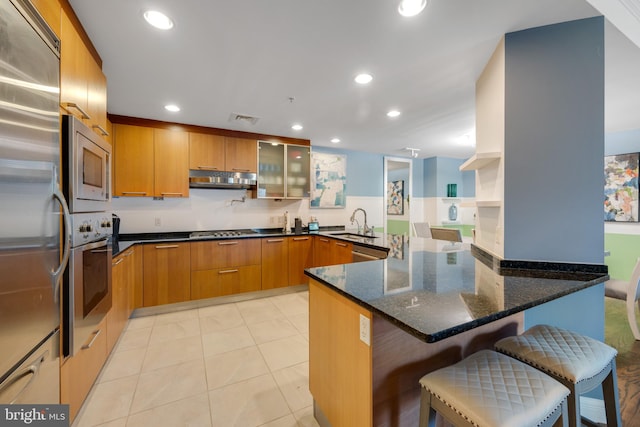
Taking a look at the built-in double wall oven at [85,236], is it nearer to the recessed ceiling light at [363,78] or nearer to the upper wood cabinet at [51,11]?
the upper wood cabinet at [51,11]

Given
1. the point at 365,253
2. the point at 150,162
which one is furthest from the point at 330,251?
the point at 150,162

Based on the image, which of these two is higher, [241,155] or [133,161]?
[241,155]

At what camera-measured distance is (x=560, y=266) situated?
57.6 inches

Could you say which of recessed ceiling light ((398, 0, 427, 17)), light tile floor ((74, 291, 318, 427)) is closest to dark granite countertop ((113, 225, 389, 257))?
light tile floor ((74, 291, 318, 427))

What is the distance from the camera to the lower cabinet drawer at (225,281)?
3137mm

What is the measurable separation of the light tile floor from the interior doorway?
11.5ft

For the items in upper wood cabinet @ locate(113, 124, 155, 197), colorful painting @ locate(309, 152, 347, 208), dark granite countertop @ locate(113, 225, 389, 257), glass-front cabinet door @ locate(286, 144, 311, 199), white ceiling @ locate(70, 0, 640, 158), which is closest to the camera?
white ceiling @ locate(70, 0, 640, 158)

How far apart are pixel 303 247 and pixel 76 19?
308cm

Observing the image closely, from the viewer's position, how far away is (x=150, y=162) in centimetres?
314

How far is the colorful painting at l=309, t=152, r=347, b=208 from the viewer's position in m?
4.48

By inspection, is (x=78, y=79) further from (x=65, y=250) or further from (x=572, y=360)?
(x=572, y=360)

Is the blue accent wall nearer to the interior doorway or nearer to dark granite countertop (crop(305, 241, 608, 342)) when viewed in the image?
the interior doorway

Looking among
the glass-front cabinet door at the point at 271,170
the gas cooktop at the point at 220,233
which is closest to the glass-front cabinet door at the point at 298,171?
the glass-front cabinet door at the point at 271,170

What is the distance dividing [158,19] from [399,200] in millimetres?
5488
